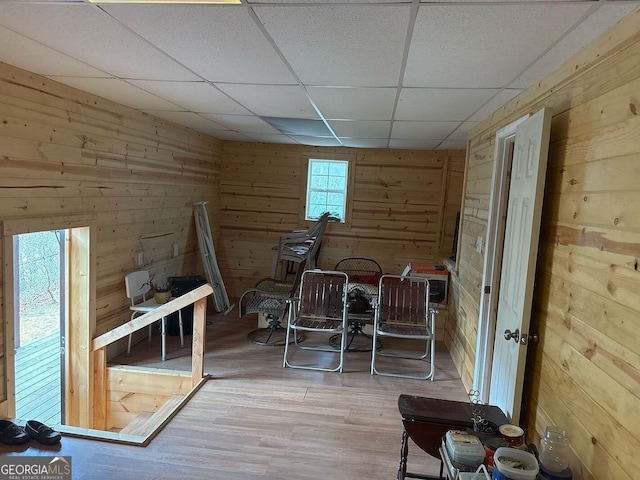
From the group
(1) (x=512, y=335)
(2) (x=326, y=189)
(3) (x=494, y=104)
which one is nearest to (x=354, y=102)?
(3) (x=494, y=104)

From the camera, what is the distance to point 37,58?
2387 millimetres

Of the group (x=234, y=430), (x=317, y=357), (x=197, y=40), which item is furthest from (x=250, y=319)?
(x=197, y=40)

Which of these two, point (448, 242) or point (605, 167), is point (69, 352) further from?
point (448, 242)

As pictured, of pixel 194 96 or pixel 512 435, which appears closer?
pixel 512 435

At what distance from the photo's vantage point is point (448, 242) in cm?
599

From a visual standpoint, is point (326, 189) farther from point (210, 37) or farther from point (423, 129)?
point (210, 37)

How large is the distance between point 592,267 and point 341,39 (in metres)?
1.39

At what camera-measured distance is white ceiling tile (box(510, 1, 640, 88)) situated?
1.43 metres

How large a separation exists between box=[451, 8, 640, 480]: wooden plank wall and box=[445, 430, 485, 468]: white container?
0.35m

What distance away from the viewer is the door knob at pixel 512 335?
2057 mm

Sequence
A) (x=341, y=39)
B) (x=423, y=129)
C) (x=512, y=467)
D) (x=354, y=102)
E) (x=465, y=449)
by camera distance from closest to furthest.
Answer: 1. (x=512, y=467)
2. (x=465, y=449)
3. (x=341, y=39)
4. (x=354, y=102)
5. (x=423, y=129)

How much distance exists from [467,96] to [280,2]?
168 centimetres

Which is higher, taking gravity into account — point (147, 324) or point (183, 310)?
point (147, 324)

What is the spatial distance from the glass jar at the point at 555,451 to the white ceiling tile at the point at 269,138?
4.37m
